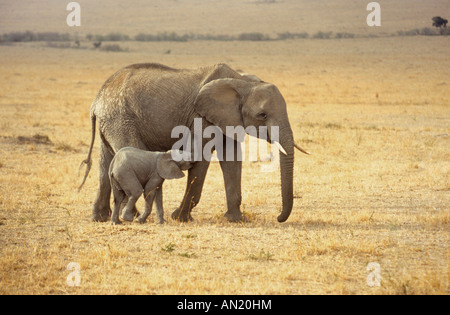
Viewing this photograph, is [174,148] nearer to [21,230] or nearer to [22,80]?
[21,230]

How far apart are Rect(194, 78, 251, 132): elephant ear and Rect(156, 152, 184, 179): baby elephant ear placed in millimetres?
897

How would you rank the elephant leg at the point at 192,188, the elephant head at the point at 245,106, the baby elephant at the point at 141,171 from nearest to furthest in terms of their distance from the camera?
the baby elephant at the point at 141,171, the elephant head at the point at 245,106, the elephant leg at the point at 192,188

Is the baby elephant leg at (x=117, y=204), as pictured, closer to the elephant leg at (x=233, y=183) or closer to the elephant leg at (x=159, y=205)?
the elephant leg at (x=159, y=205)

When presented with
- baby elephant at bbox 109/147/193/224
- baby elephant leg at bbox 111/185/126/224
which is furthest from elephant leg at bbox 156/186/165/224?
baby elephant leg at bbox 111/185/126/224

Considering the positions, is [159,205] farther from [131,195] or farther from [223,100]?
[223,100]

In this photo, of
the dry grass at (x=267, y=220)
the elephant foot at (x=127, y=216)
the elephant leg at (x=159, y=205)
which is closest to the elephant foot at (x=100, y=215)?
the dry grass at (x=267, y=220)

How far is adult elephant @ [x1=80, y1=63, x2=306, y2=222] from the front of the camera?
9.61 metres

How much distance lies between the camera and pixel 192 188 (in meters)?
9.88

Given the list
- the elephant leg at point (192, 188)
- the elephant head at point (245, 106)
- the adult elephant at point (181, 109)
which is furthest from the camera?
the elephant leg at point (192, 188)

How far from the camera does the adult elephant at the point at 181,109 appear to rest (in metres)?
9.61

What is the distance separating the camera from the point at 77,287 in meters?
6.94

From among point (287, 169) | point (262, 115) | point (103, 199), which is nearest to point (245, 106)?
point (262, 115)

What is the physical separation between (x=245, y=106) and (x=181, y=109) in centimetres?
95

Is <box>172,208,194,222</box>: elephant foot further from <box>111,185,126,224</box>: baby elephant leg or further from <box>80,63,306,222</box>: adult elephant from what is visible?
<box>111,185,126,224</box>: baby elephant leg
